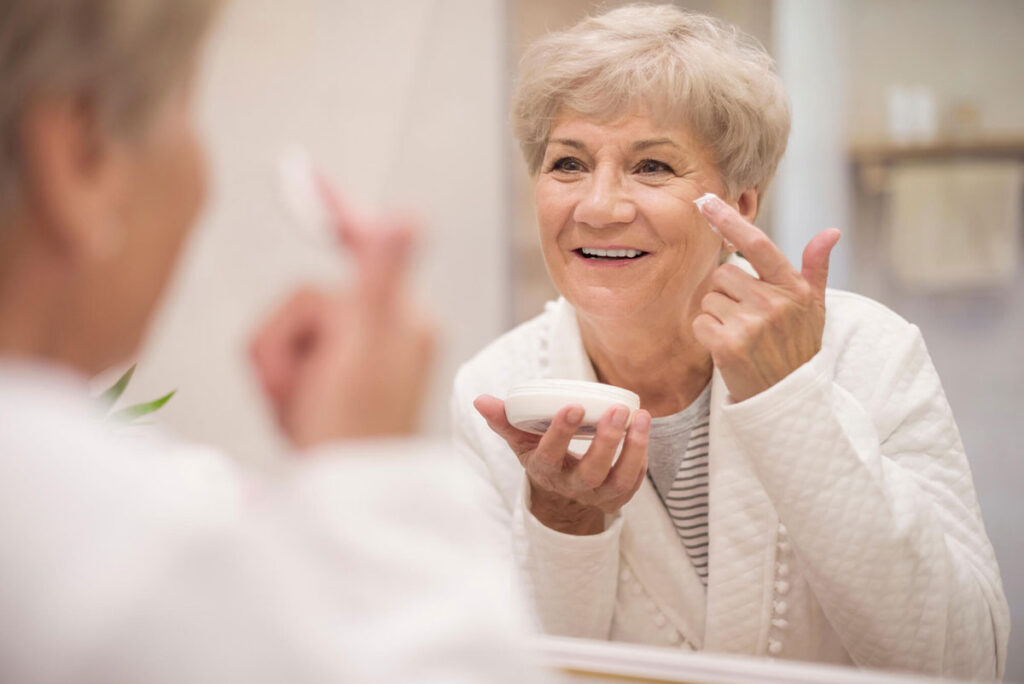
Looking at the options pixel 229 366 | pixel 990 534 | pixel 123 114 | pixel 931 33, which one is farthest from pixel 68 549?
pixel 931 33

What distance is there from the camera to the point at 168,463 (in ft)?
1.31

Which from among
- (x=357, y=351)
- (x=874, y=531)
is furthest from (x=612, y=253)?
(x=357, y=351)

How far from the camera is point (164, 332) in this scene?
98 centimetres

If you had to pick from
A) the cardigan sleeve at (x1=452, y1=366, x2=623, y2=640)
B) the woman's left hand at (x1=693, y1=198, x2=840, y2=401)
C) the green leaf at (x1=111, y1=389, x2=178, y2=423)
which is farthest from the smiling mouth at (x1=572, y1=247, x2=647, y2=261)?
the green leaf at (x1=111, y1=389, x2=178, y2=423)

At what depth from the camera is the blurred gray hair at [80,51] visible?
415mm

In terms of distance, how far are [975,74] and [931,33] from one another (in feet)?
0.23

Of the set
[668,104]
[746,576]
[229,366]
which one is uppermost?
[668,104]

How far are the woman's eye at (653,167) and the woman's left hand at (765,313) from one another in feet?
0.26

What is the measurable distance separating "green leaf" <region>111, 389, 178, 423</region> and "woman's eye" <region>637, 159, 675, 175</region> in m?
0.56

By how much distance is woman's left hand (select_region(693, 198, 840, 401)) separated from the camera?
751mm

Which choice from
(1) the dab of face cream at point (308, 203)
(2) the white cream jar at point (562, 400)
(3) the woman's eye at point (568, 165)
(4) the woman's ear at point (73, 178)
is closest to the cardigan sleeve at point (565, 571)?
(2) the white cream jar at point (562, 400)

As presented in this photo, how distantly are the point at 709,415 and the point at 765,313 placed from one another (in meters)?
0.16

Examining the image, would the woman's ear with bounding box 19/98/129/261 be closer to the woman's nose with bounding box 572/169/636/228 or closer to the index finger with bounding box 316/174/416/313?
the index finger with bounding box 316/174/416/313

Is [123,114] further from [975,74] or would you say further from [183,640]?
[975,74]
